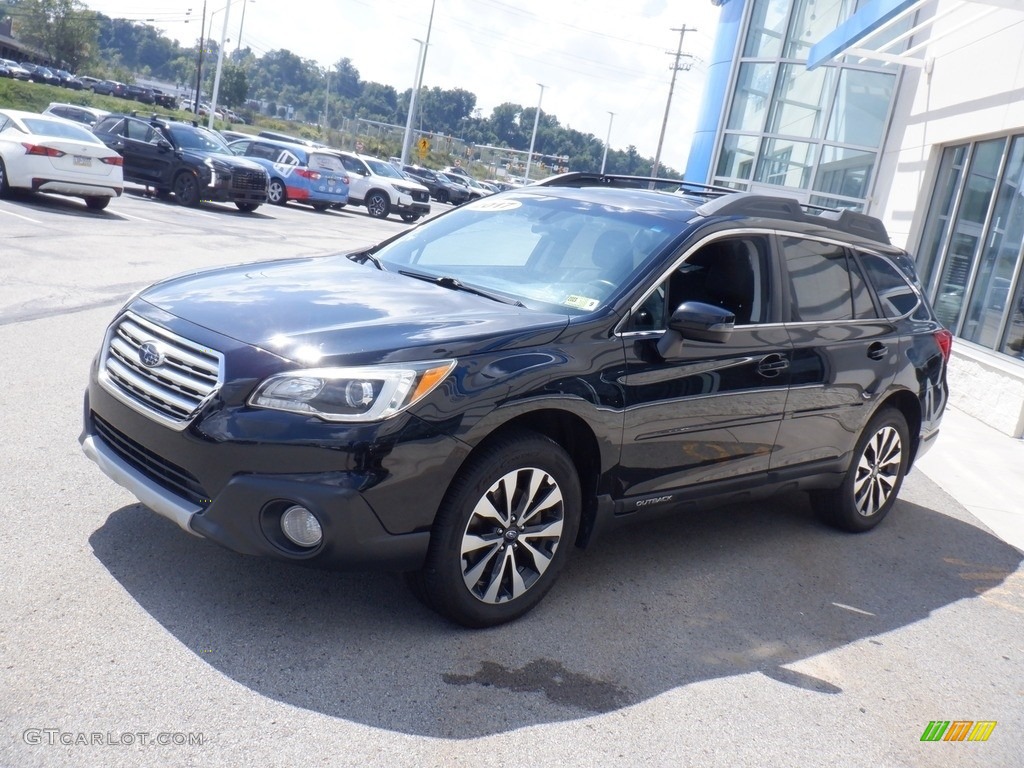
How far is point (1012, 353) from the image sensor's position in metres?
12.3

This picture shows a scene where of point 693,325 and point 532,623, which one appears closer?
point 532,623

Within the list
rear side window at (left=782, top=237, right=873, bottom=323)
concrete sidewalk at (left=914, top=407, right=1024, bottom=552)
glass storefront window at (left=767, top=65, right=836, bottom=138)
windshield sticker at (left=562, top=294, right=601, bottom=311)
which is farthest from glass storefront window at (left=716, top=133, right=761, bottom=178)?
windshield sticker at (left=562, top=294, right=601, bottom=311)

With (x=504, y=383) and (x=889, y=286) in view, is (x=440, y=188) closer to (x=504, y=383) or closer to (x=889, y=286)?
(x=889, y=286)

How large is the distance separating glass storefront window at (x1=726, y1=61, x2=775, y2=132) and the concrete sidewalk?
1369 centimetres

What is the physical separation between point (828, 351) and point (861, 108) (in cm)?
1711

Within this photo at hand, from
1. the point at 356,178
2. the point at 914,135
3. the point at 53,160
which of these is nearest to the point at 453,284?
the point at 53,160

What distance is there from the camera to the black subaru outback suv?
369cm

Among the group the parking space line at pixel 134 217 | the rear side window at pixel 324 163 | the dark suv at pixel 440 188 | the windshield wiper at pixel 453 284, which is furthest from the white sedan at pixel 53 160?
the dark suv at pixel 440 188

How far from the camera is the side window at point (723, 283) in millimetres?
4742

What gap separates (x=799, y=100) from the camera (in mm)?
22953

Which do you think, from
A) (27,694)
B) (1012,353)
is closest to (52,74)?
(1012,353)

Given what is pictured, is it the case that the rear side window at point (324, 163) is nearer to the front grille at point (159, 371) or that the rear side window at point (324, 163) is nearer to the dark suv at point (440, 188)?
the dark suv at point (440, 188)

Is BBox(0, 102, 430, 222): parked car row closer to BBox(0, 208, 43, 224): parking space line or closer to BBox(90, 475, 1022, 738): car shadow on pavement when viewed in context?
BBox(0, 208, 43, 224): parking space line

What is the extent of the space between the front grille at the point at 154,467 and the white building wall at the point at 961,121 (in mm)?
9834
